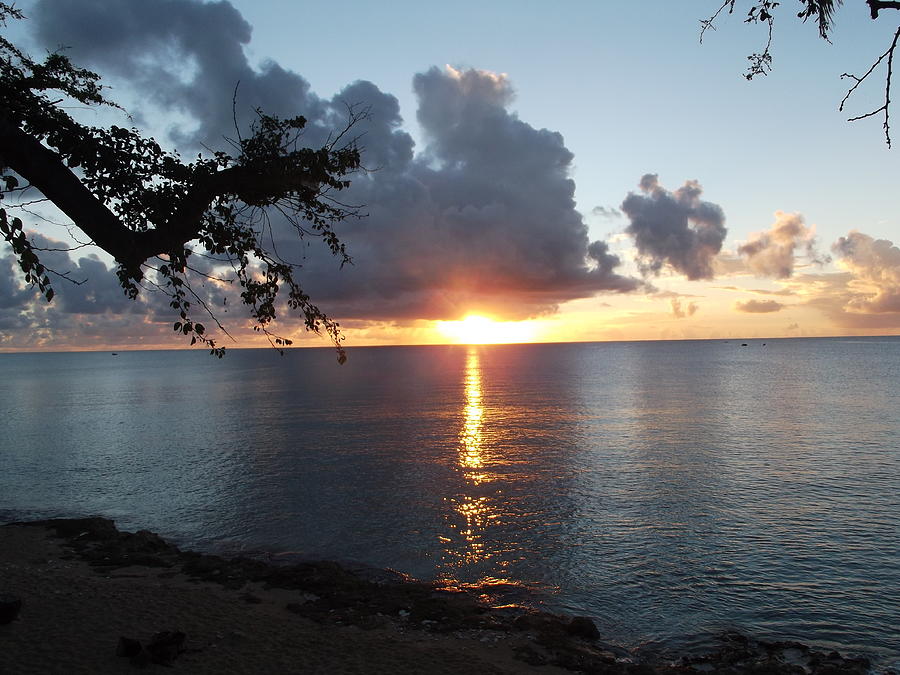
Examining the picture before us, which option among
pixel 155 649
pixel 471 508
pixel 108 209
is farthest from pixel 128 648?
pixel 471 508

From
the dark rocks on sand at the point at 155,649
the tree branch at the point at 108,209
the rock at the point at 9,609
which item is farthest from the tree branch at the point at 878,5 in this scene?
the rock at the point at 9,609

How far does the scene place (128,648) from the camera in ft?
47.6

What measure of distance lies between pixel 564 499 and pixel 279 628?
861 inches

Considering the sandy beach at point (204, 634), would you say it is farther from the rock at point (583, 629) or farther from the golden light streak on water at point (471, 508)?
the golden light streak on water at point (471, 508)

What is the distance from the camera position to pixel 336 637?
56.0ft

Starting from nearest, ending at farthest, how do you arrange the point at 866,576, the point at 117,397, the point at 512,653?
the point at 512,653 < the point at 866,576 < the point at 117,397

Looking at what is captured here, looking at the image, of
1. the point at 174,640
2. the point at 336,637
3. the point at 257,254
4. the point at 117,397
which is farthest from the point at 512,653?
the point at 117,397

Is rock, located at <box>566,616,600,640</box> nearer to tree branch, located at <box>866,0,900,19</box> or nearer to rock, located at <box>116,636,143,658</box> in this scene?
rock, located at <box>116,636,143,658</box>

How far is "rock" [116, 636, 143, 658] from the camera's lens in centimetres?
1446

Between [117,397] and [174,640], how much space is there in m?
121

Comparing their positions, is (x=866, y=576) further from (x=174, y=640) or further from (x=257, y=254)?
(x=257, y=254)

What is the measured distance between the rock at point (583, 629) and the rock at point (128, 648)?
1242 centimetres

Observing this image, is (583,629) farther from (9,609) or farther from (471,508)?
(9,609)

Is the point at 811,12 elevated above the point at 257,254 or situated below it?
above
